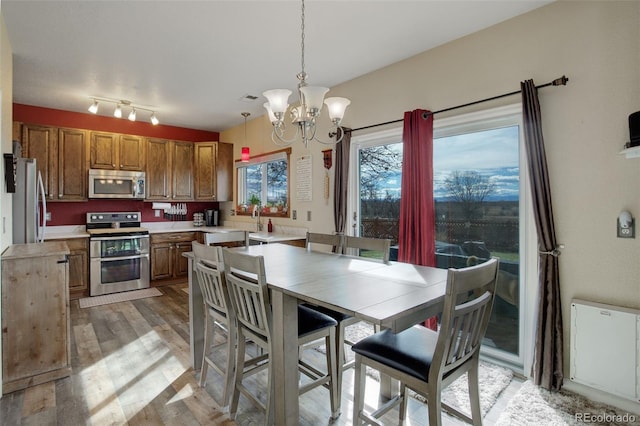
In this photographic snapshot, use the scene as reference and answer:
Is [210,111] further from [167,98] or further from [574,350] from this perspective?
[574,350]

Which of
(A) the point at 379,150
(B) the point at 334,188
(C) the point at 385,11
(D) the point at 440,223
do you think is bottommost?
(D) the point at 440,223

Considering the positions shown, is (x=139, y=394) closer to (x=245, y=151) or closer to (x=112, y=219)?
(x=245, y=151)

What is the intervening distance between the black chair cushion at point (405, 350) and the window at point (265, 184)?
121 inches

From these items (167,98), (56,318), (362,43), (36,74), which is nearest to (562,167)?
(362,43)

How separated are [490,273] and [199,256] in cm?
163

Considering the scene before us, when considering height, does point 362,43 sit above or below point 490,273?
above

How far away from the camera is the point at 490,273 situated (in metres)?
1.45

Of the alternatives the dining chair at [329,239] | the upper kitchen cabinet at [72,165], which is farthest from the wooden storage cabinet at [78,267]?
the dining chair at [329,239]

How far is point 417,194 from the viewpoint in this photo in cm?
288

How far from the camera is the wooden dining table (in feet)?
4.33

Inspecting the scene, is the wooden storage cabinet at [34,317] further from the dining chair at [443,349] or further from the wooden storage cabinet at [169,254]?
the wooden storage cabinet at [169,254]

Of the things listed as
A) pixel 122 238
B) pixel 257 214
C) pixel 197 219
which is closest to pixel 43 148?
pixel 122 238

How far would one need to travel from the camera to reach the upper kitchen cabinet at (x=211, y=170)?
223 inches

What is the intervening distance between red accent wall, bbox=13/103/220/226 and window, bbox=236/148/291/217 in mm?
1098
